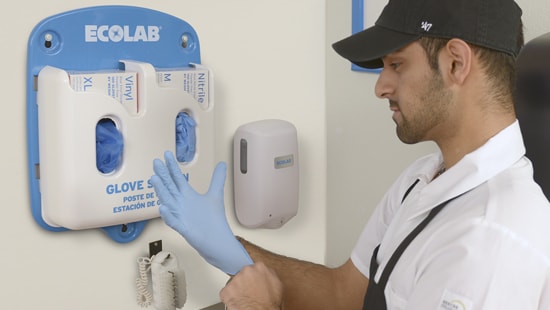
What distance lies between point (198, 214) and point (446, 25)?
1.64 ft

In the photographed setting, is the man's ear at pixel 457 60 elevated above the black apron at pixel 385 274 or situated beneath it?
elevated above

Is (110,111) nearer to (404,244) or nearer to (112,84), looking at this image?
(112,84)

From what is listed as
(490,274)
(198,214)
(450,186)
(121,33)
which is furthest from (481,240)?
(121,33)

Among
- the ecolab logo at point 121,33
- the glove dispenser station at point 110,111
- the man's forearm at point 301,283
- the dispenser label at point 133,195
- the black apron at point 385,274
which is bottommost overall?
the man's forearm at point 301,283

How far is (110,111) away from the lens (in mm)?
1360

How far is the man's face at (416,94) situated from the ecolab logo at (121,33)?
1.49ft

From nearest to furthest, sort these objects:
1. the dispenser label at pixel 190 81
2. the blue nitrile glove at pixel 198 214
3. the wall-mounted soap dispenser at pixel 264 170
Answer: the blue nitrile glove at pixel 198 214 → the dispenser label at pixel 190 81 → the wall-mounted soap dispenser at pixel 264 170

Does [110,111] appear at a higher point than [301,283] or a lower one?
higher

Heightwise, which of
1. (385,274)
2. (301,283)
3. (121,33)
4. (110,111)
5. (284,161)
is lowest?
(301,283)

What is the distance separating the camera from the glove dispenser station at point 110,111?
133 cm

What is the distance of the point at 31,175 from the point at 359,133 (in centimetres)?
72

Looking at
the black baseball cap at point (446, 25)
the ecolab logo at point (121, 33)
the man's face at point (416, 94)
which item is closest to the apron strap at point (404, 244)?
the man's face at point (416, 94)

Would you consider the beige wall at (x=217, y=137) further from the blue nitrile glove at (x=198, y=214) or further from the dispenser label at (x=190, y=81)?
the blue nitrile glove at (x=198, y=214)

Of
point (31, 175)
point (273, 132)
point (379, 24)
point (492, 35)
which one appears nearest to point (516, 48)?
point (492, 35)
